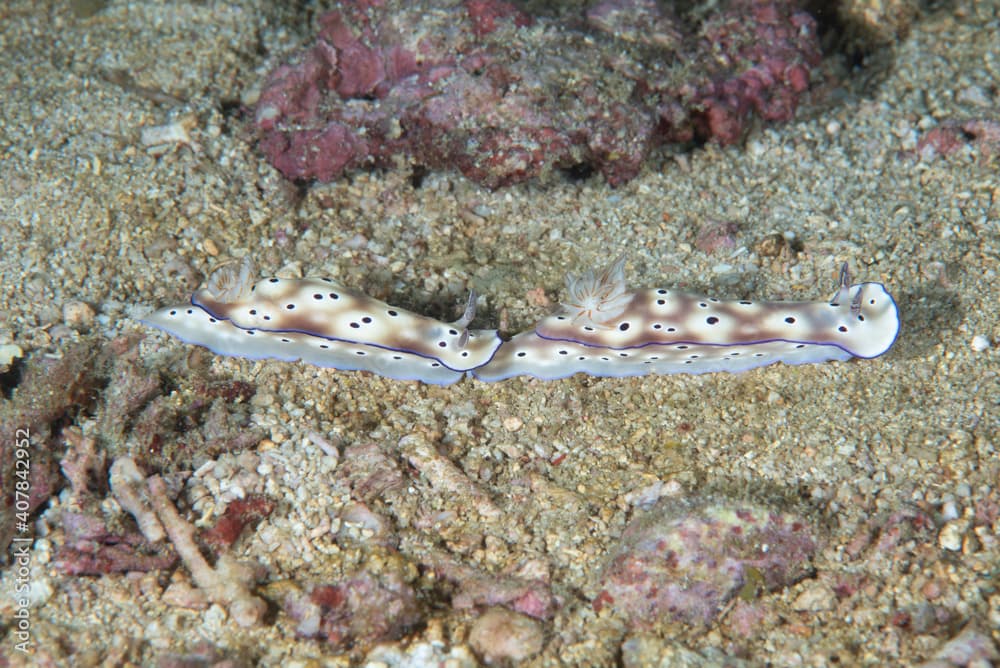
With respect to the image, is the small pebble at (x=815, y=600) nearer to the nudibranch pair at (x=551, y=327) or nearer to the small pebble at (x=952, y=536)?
the small pebble at (x=952, y=536)

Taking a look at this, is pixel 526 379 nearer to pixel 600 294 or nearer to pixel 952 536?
pixel 600 294

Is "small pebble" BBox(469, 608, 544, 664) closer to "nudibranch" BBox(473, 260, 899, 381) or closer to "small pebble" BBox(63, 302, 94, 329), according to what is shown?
"nudibranch" BBox(473, 260, 899, 381)

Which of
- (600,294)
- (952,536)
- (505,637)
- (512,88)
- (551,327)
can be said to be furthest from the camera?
(512,88)

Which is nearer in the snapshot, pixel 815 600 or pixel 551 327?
pixel 815 600

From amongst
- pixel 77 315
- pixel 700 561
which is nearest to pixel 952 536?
pixel 700 561

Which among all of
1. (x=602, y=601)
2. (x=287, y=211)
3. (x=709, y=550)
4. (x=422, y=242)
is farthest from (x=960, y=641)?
(x=287, y=211)

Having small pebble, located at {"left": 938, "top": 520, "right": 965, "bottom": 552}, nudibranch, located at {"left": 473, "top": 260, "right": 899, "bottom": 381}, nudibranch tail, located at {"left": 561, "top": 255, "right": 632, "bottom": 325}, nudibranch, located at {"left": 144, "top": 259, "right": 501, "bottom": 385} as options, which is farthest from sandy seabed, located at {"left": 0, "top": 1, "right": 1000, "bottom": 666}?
nudibranch tail, located at {"left": 561, "top": 255, "right": 632, "bottom": 325}
